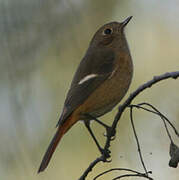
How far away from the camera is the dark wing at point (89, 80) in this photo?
3.94 meters

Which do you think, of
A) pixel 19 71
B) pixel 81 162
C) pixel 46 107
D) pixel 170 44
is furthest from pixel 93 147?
pixel 19 71

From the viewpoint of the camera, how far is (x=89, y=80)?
13.4ft

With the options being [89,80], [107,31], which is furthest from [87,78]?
[107,31]

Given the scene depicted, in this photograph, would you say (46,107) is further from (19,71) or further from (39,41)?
(19,71)

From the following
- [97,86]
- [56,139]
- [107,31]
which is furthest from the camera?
[107,31]

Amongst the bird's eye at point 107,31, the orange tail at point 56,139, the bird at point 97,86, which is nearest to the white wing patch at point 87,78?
the bird at point 97,86

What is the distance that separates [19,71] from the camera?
340 centimetres

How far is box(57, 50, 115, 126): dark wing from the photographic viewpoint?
3.94 meters

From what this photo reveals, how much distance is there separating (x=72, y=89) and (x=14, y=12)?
2.92 ft

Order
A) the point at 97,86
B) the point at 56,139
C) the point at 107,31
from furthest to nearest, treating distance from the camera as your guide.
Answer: the point at 107,31, the point at 97,86, the point at 56,139

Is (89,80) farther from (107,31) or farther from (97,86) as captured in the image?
(107,31)

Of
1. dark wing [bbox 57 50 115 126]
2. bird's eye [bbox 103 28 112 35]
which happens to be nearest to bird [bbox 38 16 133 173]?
dark wing [bbox 57 50 115 126]

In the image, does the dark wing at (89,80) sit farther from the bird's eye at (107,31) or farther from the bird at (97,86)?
the bird's eye at (107,31)

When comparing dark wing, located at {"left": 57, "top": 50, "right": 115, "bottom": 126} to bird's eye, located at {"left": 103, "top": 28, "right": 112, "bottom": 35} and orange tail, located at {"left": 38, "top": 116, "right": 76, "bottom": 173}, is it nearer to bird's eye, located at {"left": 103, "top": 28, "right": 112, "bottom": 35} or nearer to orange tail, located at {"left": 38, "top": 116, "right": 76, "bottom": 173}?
orange tail, located at {"left": 38, "top": 116, "right": 76, "bottom": 173}
